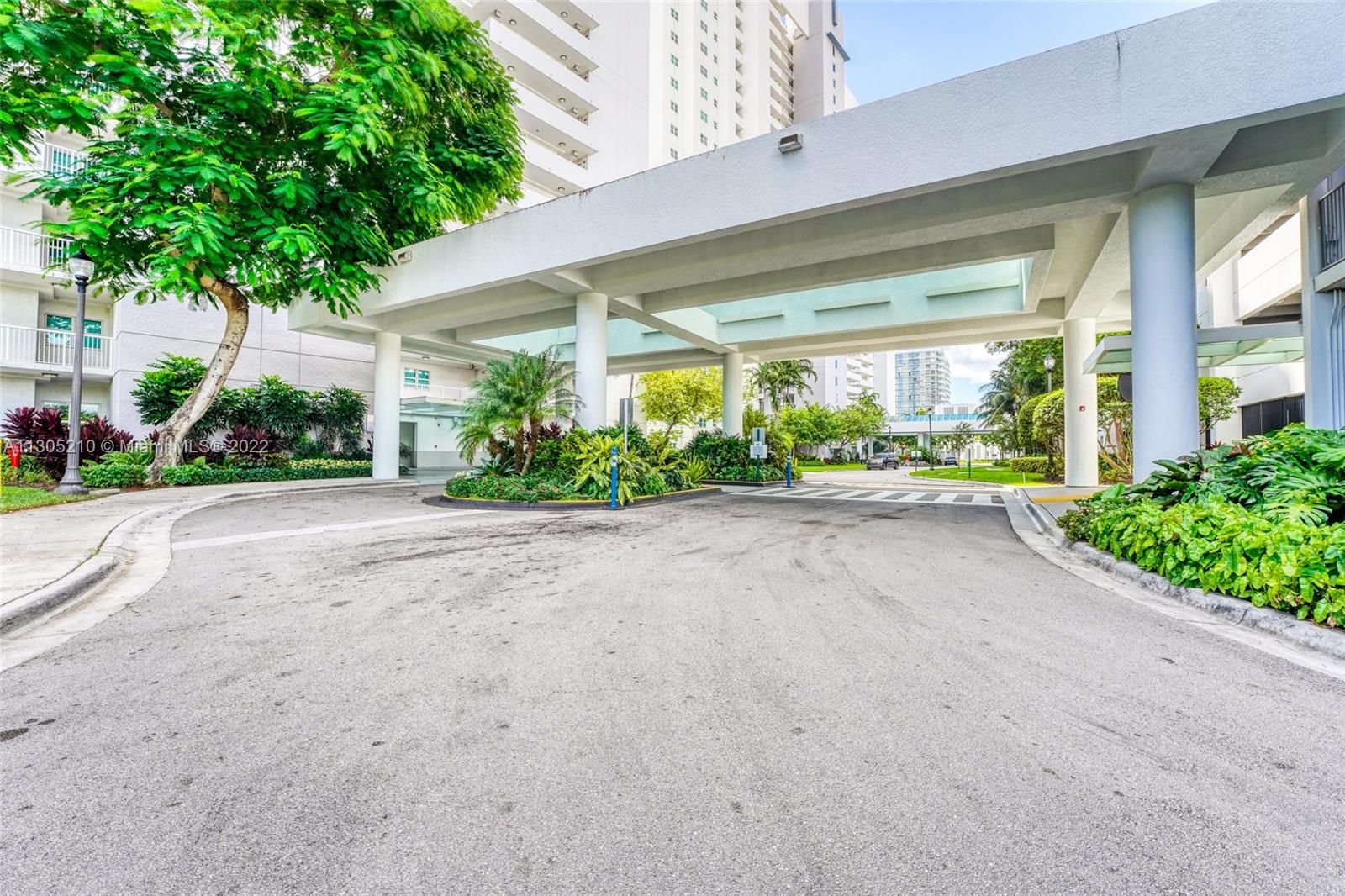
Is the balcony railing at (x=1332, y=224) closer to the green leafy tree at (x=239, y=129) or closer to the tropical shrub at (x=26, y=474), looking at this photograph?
the green leafy tree at (x=239, y=129)

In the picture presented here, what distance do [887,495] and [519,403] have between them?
10.7m

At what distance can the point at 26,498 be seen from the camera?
9836mm

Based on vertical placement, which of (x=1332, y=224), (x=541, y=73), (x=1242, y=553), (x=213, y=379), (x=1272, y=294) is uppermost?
(x=541, y=73)

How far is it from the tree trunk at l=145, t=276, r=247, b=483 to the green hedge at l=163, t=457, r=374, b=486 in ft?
1.97

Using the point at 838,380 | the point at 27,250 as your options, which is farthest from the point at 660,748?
the point at 838,380

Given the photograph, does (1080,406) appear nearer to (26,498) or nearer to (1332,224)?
(1332,224)

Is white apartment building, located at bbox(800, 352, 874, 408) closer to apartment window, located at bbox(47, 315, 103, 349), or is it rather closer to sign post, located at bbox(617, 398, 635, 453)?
sign post, located at bbox(617, 398, 635, 453)

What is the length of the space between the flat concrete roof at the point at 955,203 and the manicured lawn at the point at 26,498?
7519 mm

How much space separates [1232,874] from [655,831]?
1.77 metres

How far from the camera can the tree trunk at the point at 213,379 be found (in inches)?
565

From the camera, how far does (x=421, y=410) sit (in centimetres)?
2288

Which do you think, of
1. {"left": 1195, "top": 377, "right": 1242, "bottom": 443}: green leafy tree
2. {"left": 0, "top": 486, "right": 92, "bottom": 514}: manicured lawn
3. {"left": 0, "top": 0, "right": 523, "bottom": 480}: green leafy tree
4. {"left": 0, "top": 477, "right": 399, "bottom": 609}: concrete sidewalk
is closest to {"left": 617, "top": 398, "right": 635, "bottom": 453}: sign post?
{"left": 0, "top": 0, "right": 523, "bottom": 480}: green leafy tree

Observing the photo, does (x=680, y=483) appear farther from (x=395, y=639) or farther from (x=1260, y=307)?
(x=1260, y=307)

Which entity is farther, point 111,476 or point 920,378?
point 920,378
